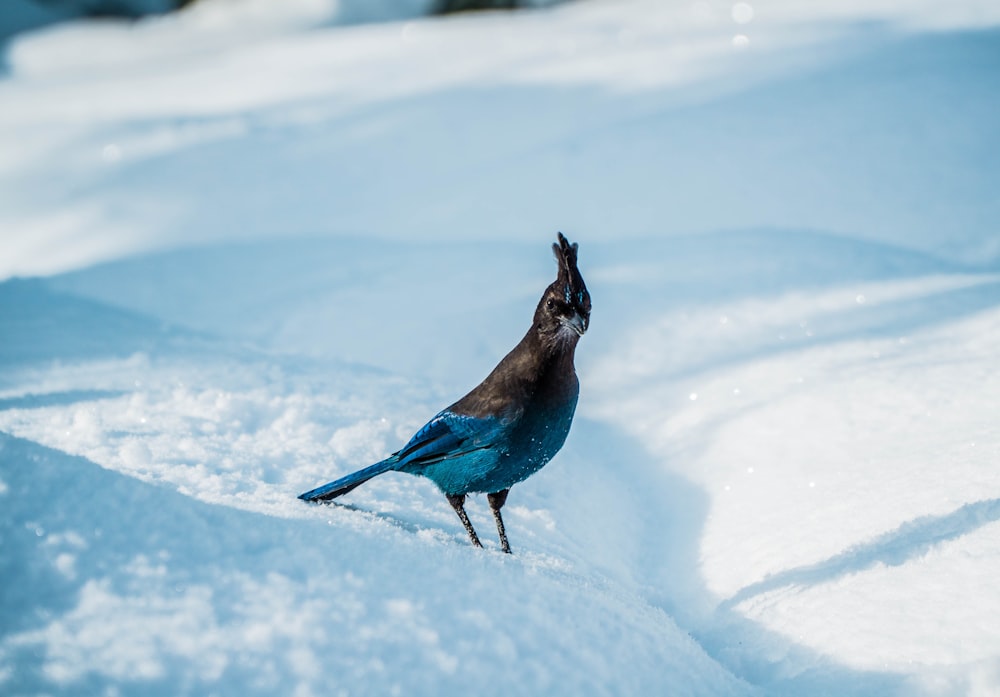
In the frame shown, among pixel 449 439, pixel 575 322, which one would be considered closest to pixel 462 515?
pixel 449 439

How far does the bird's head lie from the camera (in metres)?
1.85

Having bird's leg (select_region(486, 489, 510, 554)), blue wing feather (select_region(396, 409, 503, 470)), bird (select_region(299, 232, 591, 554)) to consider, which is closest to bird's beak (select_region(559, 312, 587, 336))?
bird (select_region(299, 232, 591, 554))

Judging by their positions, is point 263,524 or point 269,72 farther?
point 269,72

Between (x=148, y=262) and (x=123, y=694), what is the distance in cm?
385

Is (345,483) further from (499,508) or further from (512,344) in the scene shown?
(512,344)

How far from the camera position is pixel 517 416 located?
1.89m

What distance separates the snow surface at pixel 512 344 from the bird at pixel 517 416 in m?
0.19

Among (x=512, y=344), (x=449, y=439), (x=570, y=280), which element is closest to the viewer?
(x=570, y=280)

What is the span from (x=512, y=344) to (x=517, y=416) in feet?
5.44

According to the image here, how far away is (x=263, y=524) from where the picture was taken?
1.66 metres

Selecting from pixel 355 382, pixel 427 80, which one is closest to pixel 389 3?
pixel 427 80

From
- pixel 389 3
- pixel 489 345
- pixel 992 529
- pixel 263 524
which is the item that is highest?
pixel 389 3

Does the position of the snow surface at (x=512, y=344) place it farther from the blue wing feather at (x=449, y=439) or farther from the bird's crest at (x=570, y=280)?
the bird's crest at (x=570, y=280)

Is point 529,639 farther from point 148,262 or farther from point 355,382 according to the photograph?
point 148,262
